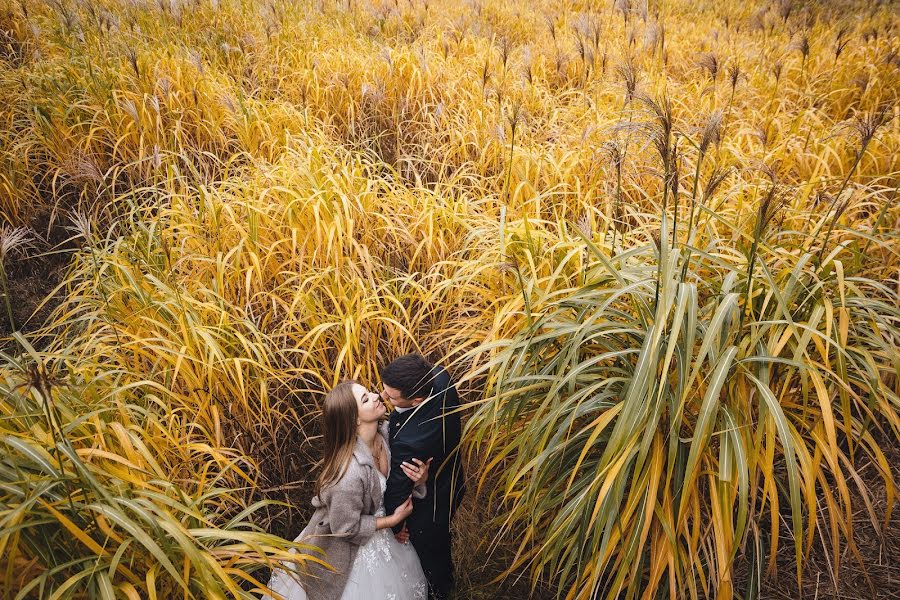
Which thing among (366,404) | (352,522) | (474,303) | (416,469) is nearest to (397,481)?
(416,469)

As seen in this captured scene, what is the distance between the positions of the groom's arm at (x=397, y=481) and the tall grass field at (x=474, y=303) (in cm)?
31

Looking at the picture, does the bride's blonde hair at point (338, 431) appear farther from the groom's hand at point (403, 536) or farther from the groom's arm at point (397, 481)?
the groom's hand at point (403, 536)

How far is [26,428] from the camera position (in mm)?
1527

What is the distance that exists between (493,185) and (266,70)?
235 cm

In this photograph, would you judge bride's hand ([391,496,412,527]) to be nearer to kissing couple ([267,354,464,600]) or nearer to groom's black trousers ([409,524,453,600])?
kissing couple ([267,354,464,600])

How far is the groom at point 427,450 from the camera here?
1.90 metres

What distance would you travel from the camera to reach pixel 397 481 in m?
1.95

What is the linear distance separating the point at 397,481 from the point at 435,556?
0.40 meters

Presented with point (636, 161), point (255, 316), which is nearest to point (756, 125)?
point (636, 161)

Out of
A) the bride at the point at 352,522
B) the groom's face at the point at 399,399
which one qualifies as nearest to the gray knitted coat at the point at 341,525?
the bride at the point at 352,522

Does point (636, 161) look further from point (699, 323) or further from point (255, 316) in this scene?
point (255, 316)

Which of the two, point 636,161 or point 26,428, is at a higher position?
Answer: point 636,161

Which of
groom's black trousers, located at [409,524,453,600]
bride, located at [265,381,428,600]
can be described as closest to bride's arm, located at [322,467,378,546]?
bride, located at [265,381,428,600]

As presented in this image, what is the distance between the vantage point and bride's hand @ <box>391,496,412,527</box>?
1958 millimetres
